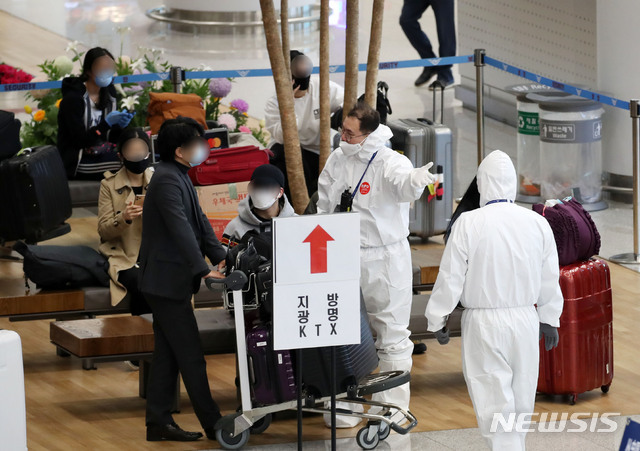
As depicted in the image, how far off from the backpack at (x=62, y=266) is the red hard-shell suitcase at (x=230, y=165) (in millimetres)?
1686

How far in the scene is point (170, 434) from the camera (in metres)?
6.15

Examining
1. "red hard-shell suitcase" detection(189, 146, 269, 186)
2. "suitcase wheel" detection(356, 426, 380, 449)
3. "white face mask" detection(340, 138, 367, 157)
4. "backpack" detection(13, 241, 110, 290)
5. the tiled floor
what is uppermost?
"white face mask" detection(340, 138, 367, 157)

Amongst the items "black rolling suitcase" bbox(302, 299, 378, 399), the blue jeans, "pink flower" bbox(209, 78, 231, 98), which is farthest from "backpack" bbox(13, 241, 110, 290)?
the blue jeans

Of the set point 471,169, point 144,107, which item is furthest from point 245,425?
point 471,169

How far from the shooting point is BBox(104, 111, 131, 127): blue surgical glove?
342 inches

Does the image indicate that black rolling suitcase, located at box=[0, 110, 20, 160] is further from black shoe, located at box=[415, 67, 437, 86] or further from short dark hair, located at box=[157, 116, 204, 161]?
black shoe, located at box=[415, 67, 437, 86]

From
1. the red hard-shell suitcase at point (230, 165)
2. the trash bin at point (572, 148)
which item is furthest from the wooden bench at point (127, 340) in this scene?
the trash bin at point (572, 148)

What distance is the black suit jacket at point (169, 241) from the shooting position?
5848 mm

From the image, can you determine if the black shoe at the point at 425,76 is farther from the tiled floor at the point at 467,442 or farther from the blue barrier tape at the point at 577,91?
the tiled floor at the point at 467,442

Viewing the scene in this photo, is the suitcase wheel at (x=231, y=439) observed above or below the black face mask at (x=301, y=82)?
below

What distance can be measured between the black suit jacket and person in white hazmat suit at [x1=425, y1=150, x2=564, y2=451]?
1.23m

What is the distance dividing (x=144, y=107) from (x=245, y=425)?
5236mm

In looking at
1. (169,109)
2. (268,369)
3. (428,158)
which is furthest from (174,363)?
(428,158)

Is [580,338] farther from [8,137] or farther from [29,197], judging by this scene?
[8,137]
